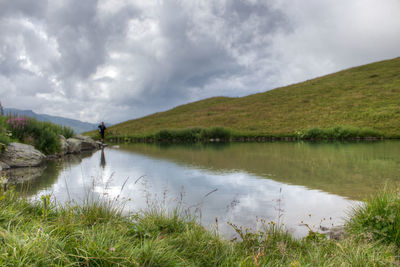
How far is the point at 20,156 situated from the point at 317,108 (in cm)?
4676

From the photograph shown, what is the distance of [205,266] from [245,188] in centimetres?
550

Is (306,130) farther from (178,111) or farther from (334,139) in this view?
(178,111)

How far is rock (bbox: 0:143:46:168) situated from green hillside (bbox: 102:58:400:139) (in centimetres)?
2908

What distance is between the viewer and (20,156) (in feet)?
42.4

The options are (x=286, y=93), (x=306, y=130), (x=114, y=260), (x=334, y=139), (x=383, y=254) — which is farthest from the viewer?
(x=286, y=93)

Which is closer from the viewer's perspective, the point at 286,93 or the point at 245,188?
the point at 245,188

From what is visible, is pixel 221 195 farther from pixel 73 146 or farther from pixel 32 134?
pixel 73 146

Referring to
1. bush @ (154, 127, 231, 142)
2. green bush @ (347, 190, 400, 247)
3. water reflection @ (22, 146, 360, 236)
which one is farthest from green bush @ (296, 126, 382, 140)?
green bush @ (347, 190, 400, 247)

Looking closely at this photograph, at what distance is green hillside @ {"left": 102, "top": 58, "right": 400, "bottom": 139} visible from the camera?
131 ft

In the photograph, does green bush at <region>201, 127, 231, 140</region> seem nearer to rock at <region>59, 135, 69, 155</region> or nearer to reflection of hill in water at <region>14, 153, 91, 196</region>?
rock at <region>59, 135, 69, 155</region>

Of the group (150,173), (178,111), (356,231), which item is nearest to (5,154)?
(150,173)

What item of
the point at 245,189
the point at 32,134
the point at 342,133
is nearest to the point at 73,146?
the point at 32,134

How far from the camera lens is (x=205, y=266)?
139 inches

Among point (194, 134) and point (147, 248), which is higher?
point (194, 134)
